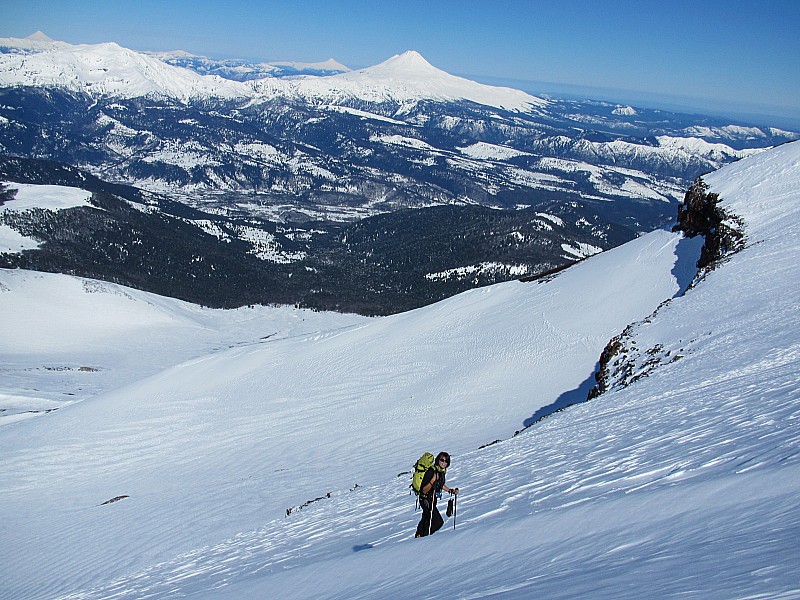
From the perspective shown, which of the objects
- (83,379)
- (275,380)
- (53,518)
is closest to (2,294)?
(83,379)

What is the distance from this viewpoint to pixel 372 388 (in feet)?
120

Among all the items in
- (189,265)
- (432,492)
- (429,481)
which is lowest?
(432,492)

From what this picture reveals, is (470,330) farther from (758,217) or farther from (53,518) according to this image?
(53,518)

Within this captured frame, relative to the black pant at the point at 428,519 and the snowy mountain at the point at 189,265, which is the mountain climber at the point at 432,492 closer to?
the black pant at the point at 428,519

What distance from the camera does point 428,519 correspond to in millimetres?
11633

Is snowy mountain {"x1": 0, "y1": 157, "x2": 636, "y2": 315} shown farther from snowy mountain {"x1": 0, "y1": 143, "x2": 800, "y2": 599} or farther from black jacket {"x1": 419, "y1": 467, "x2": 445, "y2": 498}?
black jacket {"x1": 419, "y1": 467, "x2": 445, "y2": 498}

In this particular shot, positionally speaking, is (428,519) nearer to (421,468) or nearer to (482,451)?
(421,468)

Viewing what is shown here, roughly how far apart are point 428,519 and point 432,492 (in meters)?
0.86

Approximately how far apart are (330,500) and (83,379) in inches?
3021

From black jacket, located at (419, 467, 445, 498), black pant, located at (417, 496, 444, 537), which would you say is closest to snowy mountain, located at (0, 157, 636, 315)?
black pant, located at (417, 496, 444, 537)

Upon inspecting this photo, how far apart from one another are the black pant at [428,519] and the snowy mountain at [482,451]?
361mm

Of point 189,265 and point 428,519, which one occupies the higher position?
point 189,265

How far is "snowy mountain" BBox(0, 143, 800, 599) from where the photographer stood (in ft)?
26.9

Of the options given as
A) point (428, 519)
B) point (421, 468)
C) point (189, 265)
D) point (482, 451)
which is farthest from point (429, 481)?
point (189, 265)
